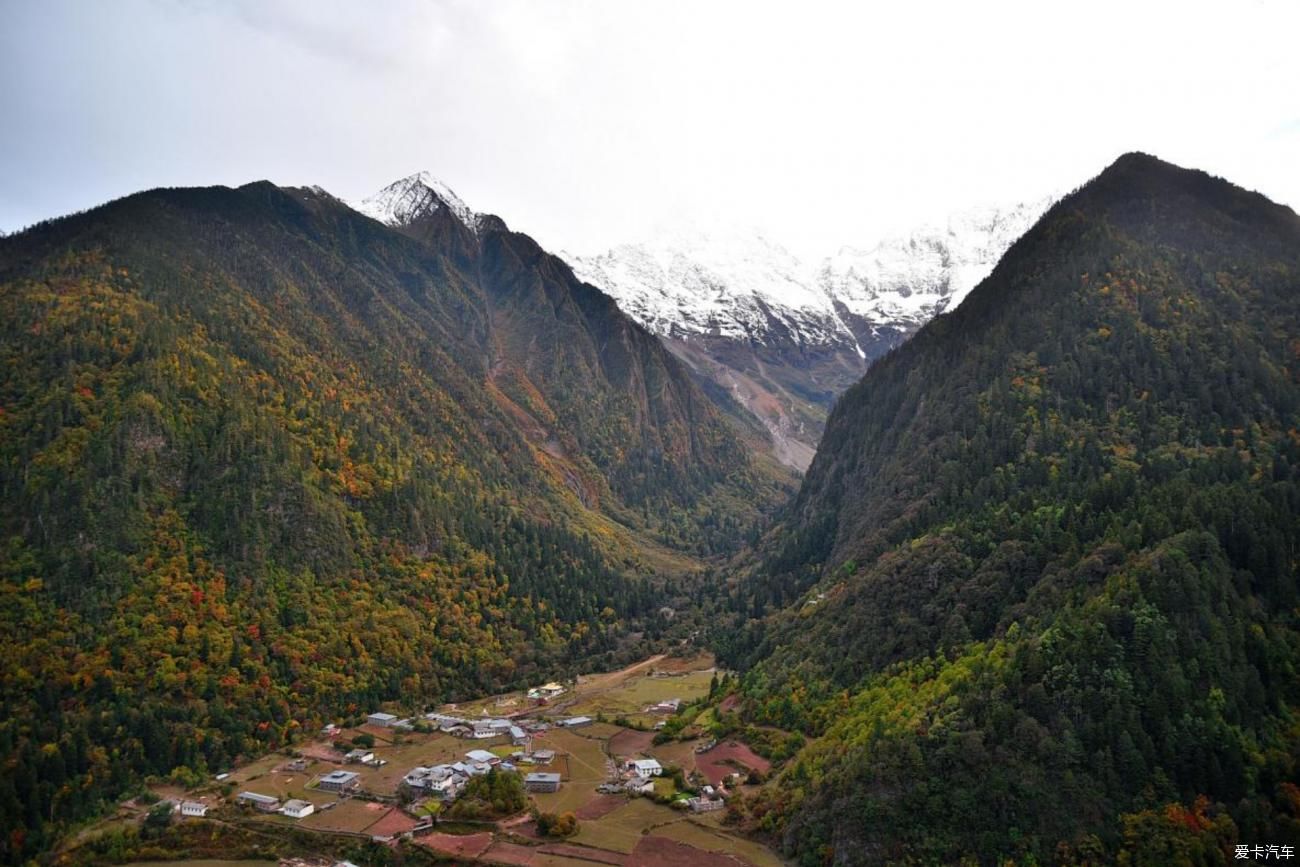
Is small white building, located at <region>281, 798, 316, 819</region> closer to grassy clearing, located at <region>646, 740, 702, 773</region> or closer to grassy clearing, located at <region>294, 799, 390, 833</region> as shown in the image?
grassy clearing, located at <region>294, 799, 390, 833</region>

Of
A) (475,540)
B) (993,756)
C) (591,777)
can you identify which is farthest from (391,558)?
(993,756)

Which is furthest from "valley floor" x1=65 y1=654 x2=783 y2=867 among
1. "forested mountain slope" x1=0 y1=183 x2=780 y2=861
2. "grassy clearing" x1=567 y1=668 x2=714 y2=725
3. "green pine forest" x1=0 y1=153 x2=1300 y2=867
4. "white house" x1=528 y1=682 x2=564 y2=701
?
"white house" x1=528 y1=682 x2=564 y2=701

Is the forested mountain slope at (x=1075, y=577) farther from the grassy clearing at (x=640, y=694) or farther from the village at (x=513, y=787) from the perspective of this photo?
the grassy clearing at (x=640, y=694)

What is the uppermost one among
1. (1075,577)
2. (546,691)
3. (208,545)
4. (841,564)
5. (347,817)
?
(1075,577)

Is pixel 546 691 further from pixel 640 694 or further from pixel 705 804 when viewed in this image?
pixel 705 804

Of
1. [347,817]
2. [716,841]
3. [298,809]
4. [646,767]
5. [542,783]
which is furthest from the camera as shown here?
[646,767]

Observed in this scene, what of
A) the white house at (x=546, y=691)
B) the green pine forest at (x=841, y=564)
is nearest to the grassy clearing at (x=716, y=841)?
the green pine forest at (x=841, y=564)

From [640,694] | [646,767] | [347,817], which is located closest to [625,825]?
[646,767]
